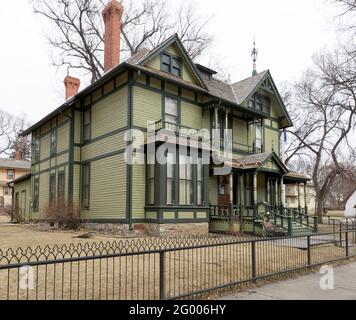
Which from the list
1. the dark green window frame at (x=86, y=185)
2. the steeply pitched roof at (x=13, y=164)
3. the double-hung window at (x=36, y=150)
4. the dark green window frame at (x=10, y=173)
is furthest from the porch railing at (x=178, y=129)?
the dark green window frame at (x=10, y=173)

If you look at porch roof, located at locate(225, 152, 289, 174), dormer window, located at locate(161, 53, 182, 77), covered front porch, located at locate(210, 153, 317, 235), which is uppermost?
dormer window, located at locate(161, 53, 182, 77)

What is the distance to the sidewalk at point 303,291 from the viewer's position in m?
6.85

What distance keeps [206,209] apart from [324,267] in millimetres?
8698

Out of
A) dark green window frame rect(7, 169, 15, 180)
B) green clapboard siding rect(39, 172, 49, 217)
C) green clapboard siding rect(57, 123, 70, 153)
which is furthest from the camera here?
dark green window frame rect(7, 169, 15, 180)

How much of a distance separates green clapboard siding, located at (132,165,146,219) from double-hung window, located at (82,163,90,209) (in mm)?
4427

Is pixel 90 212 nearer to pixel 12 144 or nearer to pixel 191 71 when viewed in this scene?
pixel 191 71

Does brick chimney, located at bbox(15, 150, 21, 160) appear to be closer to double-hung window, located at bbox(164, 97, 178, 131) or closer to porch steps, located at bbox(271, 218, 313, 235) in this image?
double-hung window, located at bbox(164, 97, 178, 131)

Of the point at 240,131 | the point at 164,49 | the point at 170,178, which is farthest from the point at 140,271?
the point at 240,131

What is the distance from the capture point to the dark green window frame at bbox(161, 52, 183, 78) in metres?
19.2

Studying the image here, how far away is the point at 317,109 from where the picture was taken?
124ft

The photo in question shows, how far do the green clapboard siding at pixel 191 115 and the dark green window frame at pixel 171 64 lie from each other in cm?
172

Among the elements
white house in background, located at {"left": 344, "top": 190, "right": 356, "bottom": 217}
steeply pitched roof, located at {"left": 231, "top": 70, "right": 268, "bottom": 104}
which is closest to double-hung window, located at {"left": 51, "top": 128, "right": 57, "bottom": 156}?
steeply pitched roof, located at {"left": 231, "top": 70, "right": 268, "bottom": 104}

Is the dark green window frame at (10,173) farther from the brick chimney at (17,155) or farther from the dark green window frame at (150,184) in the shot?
the dark green window frame at (150,184)
